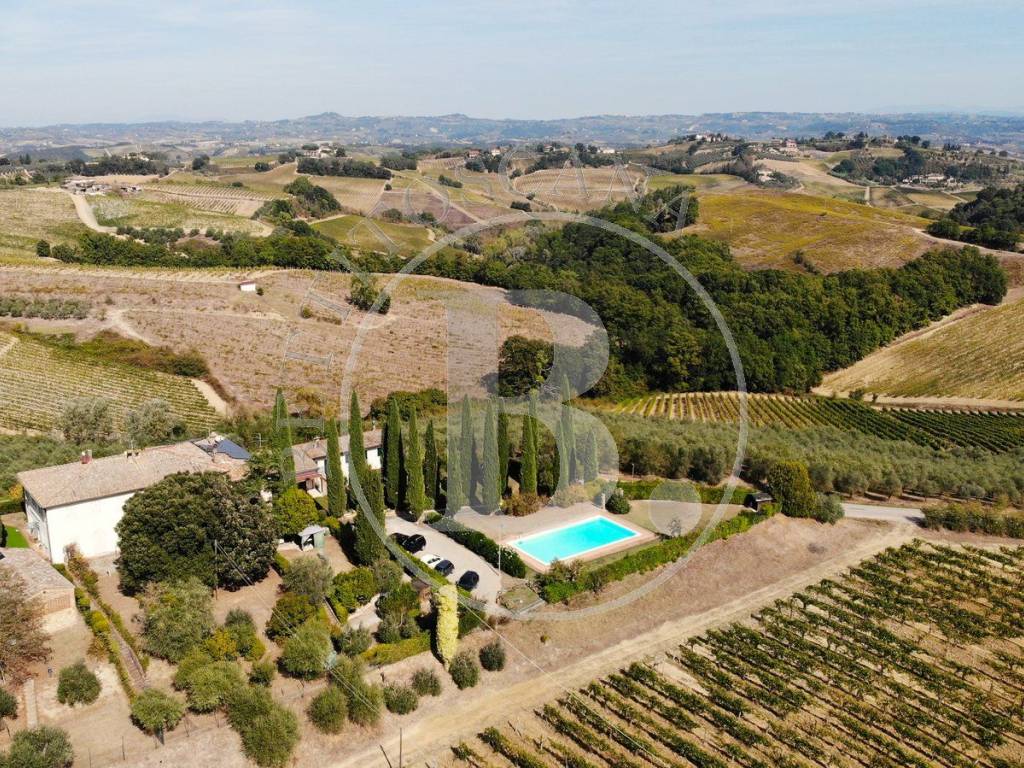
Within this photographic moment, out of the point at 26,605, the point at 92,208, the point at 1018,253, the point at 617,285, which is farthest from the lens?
the point at 92,208

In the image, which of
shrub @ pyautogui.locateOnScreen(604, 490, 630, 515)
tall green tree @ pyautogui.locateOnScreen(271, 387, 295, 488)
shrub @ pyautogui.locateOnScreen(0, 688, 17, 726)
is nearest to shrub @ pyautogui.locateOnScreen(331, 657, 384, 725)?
shrub @ pyautogui.locateOnScreen(0, 688, 17, 726)

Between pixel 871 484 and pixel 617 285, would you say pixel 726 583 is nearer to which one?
pixel 871 484

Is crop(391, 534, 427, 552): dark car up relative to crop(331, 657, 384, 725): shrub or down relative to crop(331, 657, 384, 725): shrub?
down

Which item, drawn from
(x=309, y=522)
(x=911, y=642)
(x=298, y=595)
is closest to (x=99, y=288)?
(x=309, y=522)

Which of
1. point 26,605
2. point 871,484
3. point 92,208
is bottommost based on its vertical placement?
point 871,484

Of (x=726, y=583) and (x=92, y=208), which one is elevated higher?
(x=92, y=208)

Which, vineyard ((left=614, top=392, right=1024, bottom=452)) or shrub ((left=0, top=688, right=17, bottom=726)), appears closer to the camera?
shrub ((left=0, top=688, right=17, bottom=726))

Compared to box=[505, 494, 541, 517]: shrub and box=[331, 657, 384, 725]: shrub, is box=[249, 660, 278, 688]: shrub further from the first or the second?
box=[505, 494, 541, 517]: shrub
